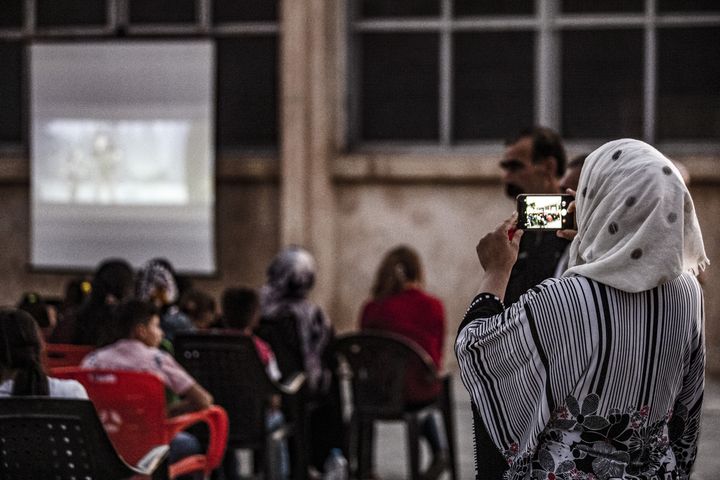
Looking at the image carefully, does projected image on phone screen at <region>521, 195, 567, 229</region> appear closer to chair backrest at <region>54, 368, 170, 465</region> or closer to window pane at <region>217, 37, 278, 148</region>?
chair backrest at <region>54, 368, 170, 465</region>

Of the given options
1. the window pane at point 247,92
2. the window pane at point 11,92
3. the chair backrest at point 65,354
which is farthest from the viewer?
the window pane at point 11,92

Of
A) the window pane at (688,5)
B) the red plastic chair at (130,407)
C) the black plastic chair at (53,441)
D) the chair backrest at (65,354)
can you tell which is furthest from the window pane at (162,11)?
the black plastic chair at (53,441)

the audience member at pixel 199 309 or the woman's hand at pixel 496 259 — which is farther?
the audience member at pixel 199 309

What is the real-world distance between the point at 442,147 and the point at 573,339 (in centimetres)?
1069

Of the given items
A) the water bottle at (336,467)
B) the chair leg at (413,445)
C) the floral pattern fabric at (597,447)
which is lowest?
the water bottle at (336,467)

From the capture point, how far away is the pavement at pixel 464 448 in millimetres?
8430

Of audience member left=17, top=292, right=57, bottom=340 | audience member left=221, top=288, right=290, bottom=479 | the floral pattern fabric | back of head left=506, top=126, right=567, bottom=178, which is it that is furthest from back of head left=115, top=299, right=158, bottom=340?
the floral pattern fabric

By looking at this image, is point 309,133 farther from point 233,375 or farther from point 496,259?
point 496,259

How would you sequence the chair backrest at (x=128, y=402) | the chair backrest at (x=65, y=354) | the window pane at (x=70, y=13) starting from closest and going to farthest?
the chair backrest at (x=128, y=402) < the chair backrest at (x=65, y=354) < the window pane at (x=70, y=13)

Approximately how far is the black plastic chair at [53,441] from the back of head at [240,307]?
8.97ft

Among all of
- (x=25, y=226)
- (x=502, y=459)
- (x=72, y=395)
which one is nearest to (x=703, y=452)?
(x=72, y=395)

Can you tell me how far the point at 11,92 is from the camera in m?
14.4

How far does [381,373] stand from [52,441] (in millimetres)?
3353

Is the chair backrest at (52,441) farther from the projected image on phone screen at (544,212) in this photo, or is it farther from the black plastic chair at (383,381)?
the black plastic chair at (383,381)
